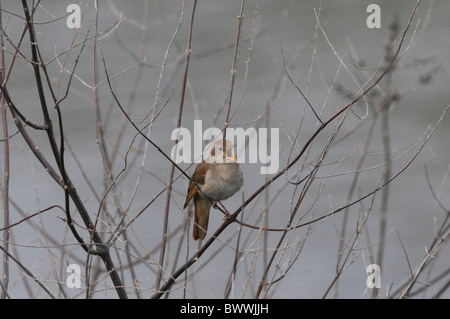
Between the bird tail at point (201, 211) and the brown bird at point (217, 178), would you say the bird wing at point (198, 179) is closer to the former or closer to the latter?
the brown bird at point (217, 178)

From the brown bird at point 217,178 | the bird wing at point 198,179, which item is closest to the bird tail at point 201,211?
the brown bird at point 217,178

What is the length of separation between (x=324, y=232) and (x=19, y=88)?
156 inches

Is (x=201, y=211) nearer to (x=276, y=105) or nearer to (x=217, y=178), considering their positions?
(x=217, y=178)

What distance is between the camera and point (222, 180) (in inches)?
209

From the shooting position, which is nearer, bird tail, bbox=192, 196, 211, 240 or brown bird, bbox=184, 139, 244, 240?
brown bird, bbox=184, 139, 244, 240

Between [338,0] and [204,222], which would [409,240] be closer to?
[204,222]

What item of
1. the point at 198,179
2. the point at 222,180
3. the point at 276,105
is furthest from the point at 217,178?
the point at 276,105

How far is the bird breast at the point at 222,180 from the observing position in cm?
533

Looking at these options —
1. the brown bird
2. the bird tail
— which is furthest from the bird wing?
the bird tail

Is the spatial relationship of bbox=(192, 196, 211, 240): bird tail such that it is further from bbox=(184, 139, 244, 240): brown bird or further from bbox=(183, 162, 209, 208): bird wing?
bbox=(183, 162, 209, 208): bird wing

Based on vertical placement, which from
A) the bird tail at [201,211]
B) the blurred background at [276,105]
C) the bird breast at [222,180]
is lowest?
the bird tail at [201,211]

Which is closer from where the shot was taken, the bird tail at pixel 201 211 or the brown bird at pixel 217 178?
the brown bird at pixel 217 178

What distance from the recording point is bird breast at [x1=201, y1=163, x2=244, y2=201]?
5.33 meters
